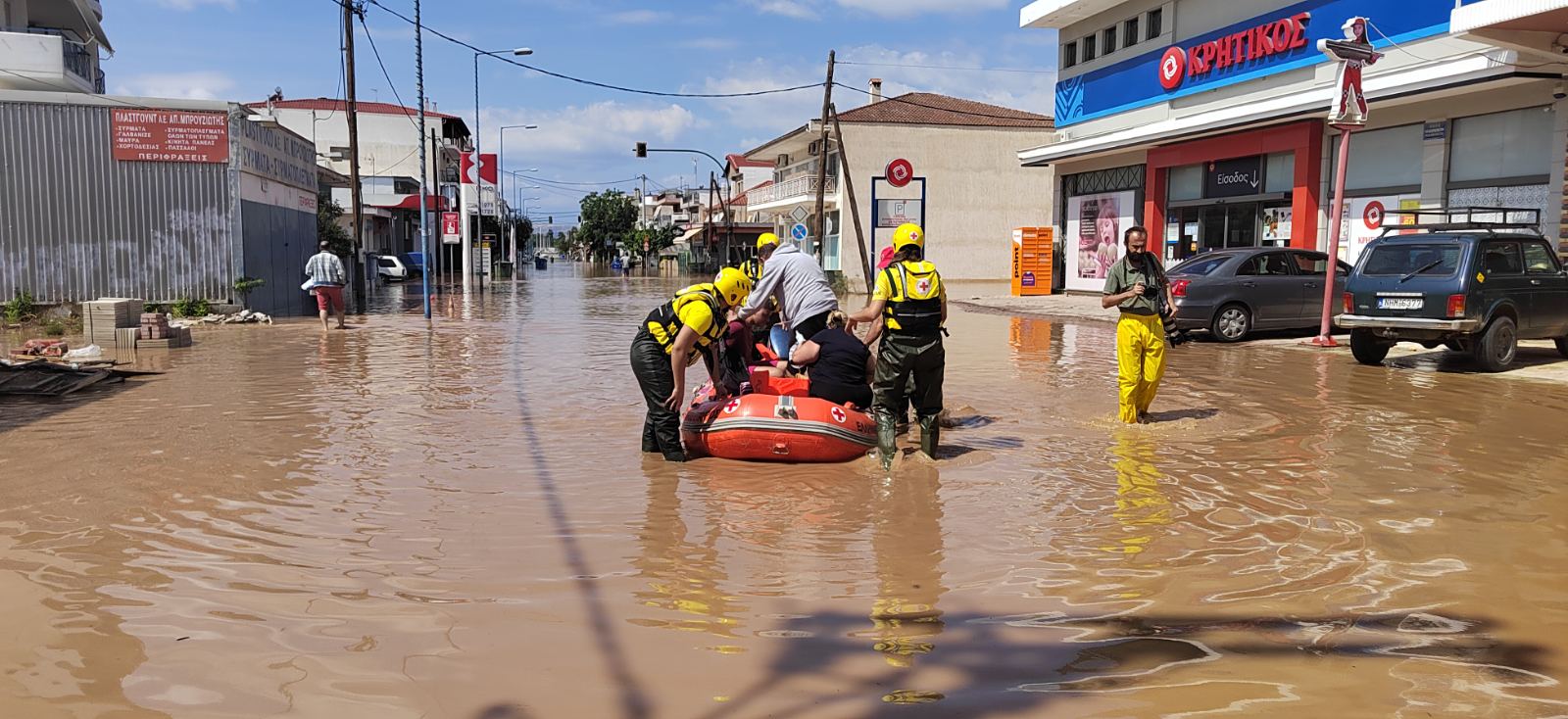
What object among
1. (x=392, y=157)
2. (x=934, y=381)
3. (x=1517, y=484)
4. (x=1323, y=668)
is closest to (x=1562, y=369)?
(x=1517, y=484)

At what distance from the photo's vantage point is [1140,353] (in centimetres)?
940

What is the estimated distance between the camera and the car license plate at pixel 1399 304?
13.1 meters

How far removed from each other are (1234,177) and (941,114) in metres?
28.0

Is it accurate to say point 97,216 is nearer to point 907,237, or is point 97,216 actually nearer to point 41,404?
point 41,404

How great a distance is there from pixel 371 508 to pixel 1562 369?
44.1 ft

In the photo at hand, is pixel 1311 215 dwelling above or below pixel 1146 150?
below

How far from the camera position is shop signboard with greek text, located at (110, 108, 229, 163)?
20234 millimetres

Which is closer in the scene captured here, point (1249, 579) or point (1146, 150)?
point (1249, 579)

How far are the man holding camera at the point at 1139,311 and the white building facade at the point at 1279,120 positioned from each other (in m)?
8.87

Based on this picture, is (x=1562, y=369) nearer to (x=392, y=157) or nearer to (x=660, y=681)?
(x=660, y=681)

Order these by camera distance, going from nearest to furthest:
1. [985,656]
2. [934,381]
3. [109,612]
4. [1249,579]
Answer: [985,656] → [109,612] → [1249,579] → [934,381]

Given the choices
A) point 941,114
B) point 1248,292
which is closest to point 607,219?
point 941,114

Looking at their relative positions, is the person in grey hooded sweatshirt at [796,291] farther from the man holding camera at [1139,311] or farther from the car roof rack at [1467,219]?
the car roof rack at [1467,219]

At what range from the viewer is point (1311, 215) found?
74.5 ft
